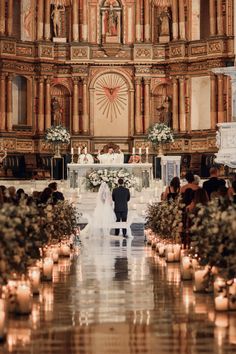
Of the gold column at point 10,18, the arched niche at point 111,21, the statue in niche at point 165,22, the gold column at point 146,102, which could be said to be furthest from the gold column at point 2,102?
the statue in niche at point 165,22

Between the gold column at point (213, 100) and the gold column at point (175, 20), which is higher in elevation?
the gold column at point (175, 20)

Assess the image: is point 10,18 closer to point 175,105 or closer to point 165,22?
point 165,22

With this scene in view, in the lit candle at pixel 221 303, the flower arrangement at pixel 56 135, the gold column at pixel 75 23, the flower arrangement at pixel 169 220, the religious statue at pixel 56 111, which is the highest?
the gold column at pixel 75 23

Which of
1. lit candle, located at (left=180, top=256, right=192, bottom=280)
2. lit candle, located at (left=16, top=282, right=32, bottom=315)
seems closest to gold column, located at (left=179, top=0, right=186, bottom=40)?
lit candle, located at (left=180, top=256, right=192, bottom=280)

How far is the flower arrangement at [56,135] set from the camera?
40.3 metres

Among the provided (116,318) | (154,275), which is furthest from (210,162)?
(116,318)

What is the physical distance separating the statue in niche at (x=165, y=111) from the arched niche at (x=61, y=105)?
3.81m

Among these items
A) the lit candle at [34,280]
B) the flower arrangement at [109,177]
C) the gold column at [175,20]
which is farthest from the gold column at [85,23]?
the lit candle at [34,280]

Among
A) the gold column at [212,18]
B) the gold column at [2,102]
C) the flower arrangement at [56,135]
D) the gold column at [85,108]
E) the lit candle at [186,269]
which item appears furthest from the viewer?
the gold column at [85,108]

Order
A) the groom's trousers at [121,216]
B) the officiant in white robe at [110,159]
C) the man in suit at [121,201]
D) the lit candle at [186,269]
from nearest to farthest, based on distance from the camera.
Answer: the lit candle at [186,269]
the man in suit at [121,201]
the groom's trousers at [121,216]
the officiant in white robe at [110,159]

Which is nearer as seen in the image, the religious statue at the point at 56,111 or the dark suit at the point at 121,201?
the dark suit at the point at 121,201

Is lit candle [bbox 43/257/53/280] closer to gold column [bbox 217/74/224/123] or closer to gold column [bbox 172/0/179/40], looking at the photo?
gold column [bbox 217/74/224/123]

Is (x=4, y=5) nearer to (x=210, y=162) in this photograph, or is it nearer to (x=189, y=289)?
(x=210, y=162)

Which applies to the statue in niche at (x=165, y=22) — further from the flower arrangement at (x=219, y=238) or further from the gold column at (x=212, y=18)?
the flower arrangement at (x=219, y=238)
